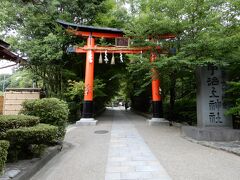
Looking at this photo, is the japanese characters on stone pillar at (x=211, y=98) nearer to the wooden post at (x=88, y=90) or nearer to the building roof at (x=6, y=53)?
the building roof at (x=6, y=53)

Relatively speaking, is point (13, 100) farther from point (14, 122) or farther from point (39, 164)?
point (39, 164)

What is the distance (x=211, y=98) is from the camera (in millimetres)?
9977

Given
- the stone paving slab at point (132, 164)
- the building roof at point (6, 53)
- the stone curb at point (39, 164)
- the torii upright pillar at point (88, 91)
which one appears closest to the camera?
the stone curb at point (39, 164)

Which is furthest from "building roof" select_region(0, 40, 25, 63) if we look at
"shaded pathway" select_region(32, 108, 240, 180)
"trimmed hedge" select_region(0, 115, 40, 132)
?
"shaded pathway" select_region(32, 108, 240, 180)

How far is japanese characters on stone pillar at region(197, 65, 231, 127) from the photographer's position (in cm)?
984

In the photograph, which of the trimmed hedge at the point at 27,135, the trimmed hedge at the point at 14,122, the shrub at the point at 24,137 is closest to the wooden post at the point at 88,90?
the trimmed hedge at the point at 14,122

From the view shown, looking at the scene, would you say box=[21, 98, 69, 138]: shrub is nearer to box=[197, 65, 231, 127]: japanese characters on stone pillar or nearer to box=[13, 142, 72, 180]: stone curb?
box=[13, 142, 72, 180]: stone curb

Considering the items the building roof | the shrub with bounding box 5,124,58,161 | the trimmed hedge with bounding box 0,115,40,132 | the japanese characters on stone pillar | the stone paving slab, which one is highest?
the building roof

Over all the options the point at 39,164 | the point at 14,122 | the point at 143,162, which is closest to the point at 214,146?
the point at 143,162

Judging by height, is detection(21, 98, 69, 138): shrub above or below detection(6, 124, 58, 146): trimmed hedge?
above

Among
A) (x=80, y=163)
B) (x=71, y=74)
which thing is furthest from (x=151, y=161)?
(x=71, y=74)

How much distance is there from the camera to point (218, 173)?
211 inches

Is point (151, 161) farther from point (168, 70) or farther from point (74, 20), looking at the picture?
point (74, 20)

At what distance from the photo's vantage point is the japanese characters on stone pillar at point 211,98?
984 cm
